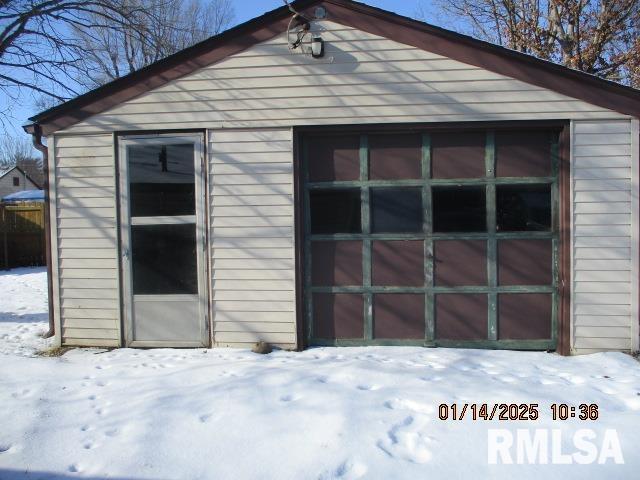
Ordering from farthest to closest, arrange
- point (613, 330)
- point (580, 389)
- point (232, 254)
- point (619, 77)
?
point (619, 77) → point (232, 254) → point (613, 330) → point (580, 389)

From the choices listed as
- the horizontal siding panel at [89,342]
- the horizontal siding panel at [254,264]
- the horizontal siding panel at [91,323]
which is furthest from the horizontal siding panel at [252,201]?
the horizontal siding panel at [89,342]

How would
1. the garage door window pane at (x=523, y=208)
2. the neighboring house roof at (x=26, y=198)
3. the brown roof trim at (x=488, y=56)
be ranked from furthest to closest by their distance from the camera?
the neighboring house roof at (x=26, y=198), the garage door window pane at (x=523, y=208), the brown roof trim at (x=488, y=56)

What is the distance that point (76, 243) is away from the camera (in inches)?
232

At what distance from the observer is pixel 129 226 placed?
230 inches

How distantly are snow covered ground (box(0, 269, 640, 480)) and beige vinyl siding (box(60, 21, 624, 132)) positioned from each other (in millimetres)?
2503

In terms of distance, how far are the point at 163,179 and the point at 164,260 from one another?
913 mm

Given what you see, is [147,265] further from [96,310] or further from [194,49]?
[194,49]

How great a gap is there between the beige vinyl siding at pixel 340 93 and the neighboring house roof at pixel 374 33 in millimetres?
71

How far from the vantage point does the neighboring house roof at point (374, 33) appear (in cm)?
527

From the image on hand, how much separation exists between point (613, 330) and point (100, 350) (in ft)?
18.2

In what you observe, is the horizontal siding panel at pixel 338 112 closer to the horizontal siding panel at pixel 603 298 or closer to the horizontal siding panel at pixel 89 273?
the horizontal siding panel at pixel 603 298

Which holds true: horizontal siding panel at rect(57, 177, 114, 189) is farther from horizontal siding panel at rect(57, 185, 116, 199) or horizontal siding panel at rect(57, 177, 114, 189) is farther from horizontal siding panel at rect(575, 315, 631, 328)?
horizontal siding panel at rect(575, 315, 631, 328)

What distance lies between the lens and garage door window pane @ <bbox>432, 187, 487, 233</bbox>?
18.4ft

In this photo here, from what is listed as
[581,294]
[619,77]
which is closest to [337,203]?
[581,294]
